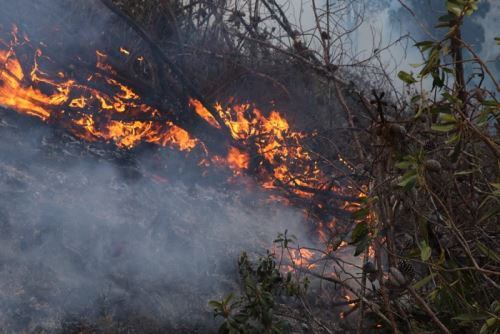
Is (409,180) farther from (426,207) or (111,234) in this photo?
(111,234)

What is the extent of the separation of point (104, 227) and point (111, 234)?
0.25ft

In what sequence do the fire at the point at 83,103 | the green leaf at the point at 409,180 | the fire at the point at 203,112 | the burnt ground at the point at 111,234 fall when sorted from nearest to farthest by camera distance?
1. the green leaf at the point at 409,180
2. the burnt ground at the point at 111,234
3. the fire at the point at 83,103
4. the fire at the point at 203,112

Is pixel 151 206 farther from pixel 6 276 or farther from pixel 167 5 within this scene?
pixel 167 5

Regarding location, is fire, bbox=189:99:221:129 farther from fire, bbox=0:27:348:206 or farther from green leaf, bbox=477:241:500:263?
green leaf, bbox=477:241:500:263

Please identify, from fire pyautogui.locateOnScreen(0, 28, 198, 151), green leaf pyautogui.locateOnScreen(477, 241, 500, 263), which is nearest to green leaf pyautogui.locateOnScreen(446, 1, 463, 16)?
green leaf pyautogui.locateOnScreen(477, 241, 500, 263)

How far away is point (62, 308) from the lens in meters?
2.51

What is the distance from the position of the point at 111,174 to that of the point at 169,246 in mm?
922

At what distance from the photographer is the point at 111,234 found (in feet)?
10.6

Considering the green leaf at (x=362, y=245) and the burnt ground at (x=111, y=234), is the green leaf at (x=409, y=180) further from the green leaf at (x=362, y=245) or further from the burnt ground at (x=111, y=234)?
the burnt ground at (x=111, y=234)

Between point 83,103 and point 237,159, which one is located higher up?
point 237,159

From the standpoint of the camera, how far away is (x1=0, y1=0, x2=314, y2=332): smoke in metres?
2.62

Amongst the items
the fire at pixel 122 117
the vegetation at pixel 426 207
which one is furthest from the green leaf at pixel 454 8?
the fire at pixel 122 117

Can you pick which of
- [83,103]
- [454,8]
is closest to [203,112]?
[83,103]

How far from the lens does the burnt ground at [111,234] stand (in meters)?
2.59
